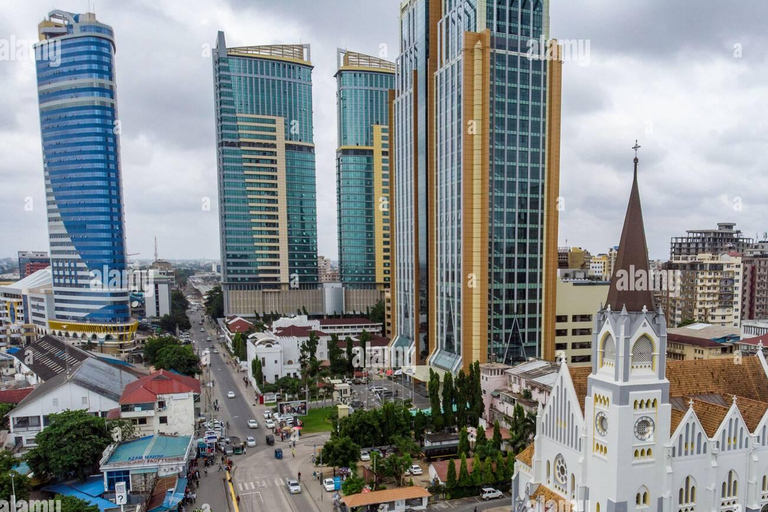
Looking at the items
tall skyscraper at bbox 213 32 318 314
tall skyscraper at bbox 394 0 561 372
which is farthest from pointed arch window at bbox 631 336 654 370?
tall skyscraper at bbox 213 32 318 314

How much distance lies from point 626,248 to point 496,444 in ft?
66.1

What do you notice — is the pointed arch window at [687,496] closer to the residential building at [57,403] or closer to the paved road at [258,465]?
the paved road at [258,465]

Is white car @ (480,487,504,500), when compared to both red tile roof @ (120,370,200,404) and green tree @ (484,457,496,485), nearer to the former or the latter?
green tree @ (484,457,496,485)

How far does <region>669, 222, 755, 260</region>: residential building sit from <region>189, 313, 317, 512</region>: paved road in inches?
3947

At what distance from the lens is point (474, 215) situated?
5988cm

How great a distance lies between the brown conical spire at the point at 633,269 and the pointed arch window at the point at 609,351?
1.63 m

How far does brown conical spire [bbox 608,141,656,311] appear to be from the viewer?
25.7 metres

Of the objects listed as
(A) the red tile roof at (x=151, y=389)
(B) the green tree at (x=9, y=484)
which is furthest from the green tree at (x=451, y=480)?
(B) the green tree at (x=9, y=484)

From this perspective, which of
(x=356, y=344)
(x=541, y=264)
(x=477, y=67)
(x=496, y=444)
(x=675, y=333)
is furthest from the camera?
(x=356, y=344)

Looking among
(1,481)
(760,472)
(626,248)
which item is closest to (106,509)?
(1,481)

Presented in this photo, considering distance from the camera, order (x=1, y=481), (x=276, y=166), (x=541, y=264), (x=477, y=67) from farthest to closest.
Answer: (x=276, y=166)
(x=541, y=264)
(x=477, y=67)
(x=1, y=481)

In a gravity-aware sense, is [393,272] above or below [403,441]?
above

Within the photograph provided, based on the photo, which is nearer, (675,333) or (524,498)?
(524,498)

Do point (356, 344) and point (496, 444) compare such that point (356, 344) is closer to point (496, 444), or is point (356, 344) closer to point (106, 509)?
point (496, 444)
